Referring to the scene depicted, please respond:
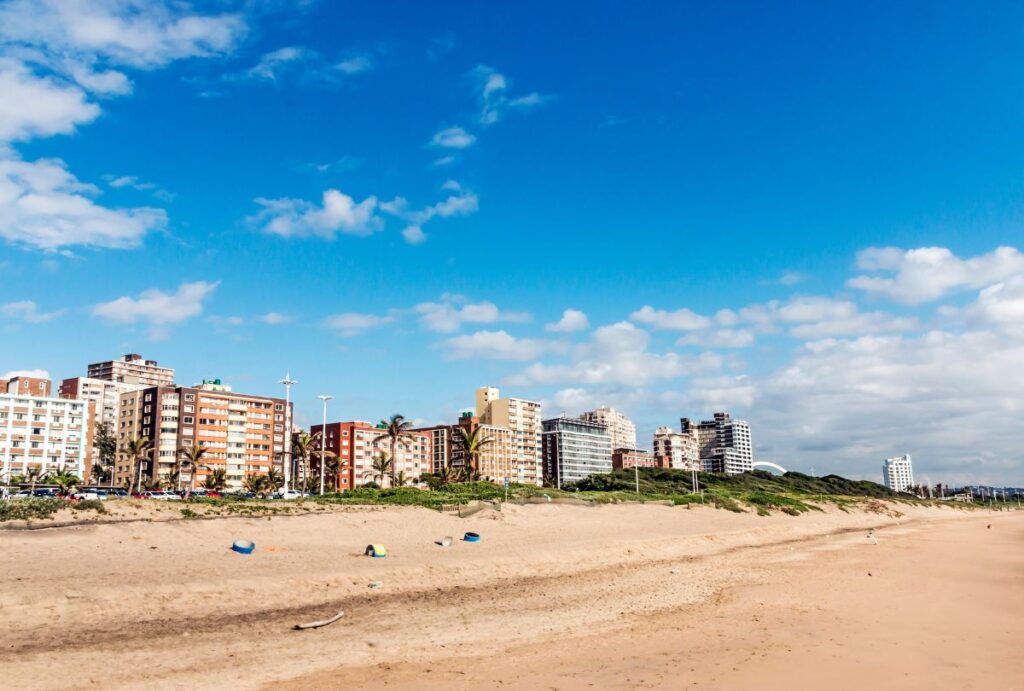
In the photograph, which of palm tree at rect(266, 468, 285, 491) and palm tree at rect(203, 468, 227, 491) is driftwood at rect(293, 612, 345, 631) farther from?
palm tree at rect(266, 468, 285, 491)

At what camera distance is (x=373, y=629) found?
1812 cm

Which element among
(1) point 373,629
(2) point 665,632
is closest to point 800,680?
(2) point 665,632

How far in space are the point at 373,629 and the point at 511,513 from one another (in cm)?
2735

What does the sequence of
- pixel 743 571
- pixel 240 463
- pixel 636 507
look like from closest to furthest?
1. pixel 743 571
2. pixel 636 507
3. pixel 240 463

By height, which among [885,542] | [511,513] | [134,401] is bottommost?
[885,542]

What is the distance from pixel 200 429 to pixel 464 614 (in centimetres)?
14747

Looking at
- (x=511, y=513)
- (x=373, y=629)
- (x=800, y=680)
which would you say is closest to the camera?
(x=800, y=680)

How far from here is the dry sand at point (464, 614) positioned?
46.0 ft

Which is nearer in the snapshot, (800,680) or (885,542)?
(800,680)

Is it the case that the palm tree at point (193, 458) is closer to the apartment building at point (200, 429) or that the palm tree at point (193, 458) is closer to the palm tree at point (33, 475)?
the apartment building at point (200, 429)

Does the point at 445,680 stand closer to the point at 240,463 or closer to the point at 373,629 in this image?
the point at 373,629

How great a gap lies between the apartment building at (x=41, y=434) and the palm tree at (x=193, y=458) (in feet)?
70.8

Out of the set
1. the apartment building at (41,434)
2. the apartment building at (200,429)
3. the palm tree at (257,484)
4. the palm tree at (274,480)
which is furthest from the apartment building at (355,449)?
the apartment building at (41,434)

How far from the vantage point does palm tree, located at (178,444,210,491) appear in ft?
420
